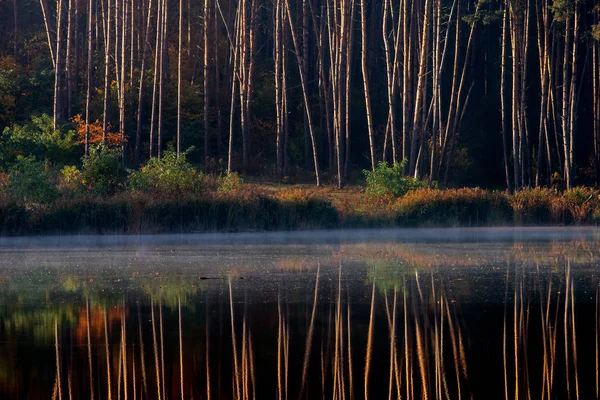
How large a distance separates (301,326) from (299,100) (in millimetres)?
34015

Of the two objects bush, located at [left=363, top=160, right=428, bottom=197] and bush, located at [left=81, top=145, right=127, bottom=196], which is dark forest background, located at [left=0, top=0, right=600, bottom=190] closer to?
bush, located at [left=363, top=160, right=428, bottom=197]

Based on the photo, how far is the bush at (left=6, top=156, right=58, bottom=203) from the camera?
2502 centimetres

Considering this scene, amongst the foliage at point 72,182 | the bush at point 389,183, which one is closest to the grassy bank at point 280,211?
the bush at point 389,183

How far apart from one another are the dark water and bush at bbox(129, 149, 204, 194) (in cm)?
786

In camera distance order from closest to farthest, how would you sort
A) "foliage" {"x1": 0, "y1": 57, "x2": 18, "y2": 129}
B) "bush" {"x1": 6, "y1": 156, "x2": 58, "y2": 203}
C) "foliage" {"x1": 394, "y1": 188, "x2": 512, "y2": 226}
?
"bush" {"x1": 6, "y1": 156, "x2": 58, "y2": 203} < "foliage" {"x1": 394, "y1": 188, "x2": 512, "y2": 226} < "foliage" {"x1": 0, "y1": 57, "x2": 18, "y2": 129}

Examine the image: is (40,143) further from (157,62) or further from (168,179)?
(168,179)

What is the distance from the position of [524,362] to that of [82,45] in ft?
137

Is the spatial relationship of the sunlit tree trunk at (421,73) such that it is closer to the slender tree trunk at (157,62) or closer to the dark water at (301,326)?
the slender tree trunk at (157,62)

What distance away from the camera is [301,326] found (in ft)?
32.8

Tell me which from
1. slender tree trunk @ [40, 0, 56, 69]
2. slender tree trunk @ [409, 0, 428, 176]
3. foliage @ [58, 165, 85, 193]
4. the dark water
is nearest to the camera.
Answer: the dark water

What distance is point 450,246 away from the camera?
67.4ft

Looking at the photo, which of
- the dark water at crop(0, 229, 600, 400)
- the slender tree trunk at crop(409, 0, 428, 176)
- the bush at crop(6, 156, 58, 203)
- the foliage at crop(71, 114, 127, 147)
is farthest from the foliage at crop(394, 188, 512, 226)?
the foliage at crop(71, 114, 127, 147)

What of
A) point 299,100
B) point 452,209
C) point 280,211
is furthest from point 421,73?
point 299,100

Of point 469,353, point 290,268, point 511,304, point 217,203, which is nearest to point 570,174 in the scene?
point 217,203
